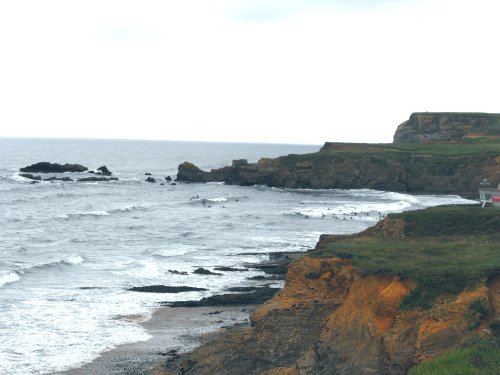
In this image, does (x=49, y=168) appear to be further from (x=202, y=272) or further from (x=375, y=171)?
(x=202, y=272)

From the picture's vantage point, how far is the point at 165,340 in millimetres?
31266

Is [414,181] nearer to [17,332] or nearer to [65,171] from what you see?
[65,171]

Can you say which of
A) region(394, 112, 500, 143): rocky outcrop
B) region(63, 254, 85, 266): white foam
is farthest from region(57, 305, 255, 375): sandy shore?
region(394, 112, 500, 143): rocky outcrop

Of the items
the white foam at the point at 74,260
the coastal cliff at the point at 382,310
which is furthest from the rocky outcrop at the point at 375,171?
the coastal cliff at the point at 382,310

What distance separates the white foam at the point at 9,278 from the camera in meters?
42.2

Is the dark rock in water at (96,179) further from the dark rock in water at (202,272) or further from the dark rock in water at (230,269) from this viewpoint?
the dark rock in water at (202,272)

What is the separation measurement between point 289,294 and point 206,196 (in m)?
76.8

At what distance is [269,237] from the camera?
61938mm

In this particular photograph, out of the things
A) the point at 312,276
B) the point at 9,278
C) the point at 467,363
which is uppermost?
the point at 312,276

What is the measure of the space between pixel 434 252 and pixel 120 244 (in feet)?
126

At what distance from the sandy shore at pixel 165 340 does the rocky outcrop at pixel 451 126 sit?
98.3 m

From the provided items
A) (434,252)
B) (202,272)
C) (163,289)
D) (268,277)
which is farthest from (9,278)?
(434,252)

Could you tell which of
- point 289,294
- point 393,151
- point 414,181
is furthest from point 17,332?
point 393,151

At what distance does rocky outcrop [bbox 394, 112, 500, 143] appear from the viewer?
12891 cm
